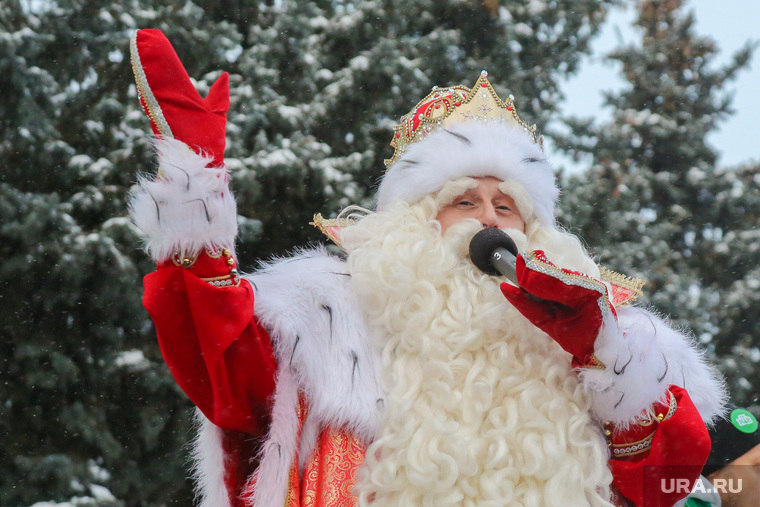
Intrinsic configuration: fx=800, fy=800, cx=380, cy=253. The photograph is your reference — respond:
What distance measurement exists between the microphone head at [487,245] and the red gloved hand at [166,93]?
83 centimetres

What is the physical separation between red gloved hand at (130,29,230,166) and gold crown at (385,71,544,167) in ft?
3.71

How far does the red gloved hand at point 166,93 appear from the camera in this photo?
2.16 metres

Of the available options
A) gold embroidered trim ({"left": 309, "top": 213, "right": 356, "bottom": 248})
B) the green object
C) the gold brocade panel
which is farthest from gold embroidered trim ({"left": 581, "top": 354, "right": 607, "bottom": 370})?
the green object

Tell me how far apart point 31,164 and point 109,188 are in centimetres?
52

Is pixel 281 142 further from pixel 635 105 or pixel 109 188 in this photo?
pixel 635 105

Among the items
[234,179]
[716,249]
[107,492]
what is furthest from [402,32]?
[107,492]

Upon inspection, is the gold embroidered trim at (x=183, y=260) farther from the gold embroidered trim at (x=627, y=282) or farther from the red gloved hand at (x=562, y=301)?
the gold embroidered trim at (x=627, y=282)

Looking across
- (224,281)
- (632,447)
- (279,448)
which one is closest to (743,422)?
(632,447)

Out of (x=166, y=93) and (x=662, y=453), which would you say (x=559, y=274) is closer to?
(x=662, y=453)

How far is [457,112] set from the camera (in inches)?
124

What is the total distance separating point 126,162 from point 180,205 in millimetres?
3302

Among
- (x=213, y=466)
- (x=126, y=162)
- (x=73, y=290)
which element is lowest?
(x=73, y=290)

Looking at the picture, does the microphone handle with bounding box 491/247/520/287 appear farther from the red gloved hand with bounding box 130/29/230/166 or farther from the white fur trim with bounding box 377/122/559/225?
the red gloved hand with bounding box 130/29/230/166

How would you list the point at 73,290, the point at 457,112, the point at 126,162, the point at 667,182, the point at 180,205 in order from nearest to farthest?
the point at 180,205, the point at 457,112, the point at 73,290, the point at 126,162, the point at 667,182
